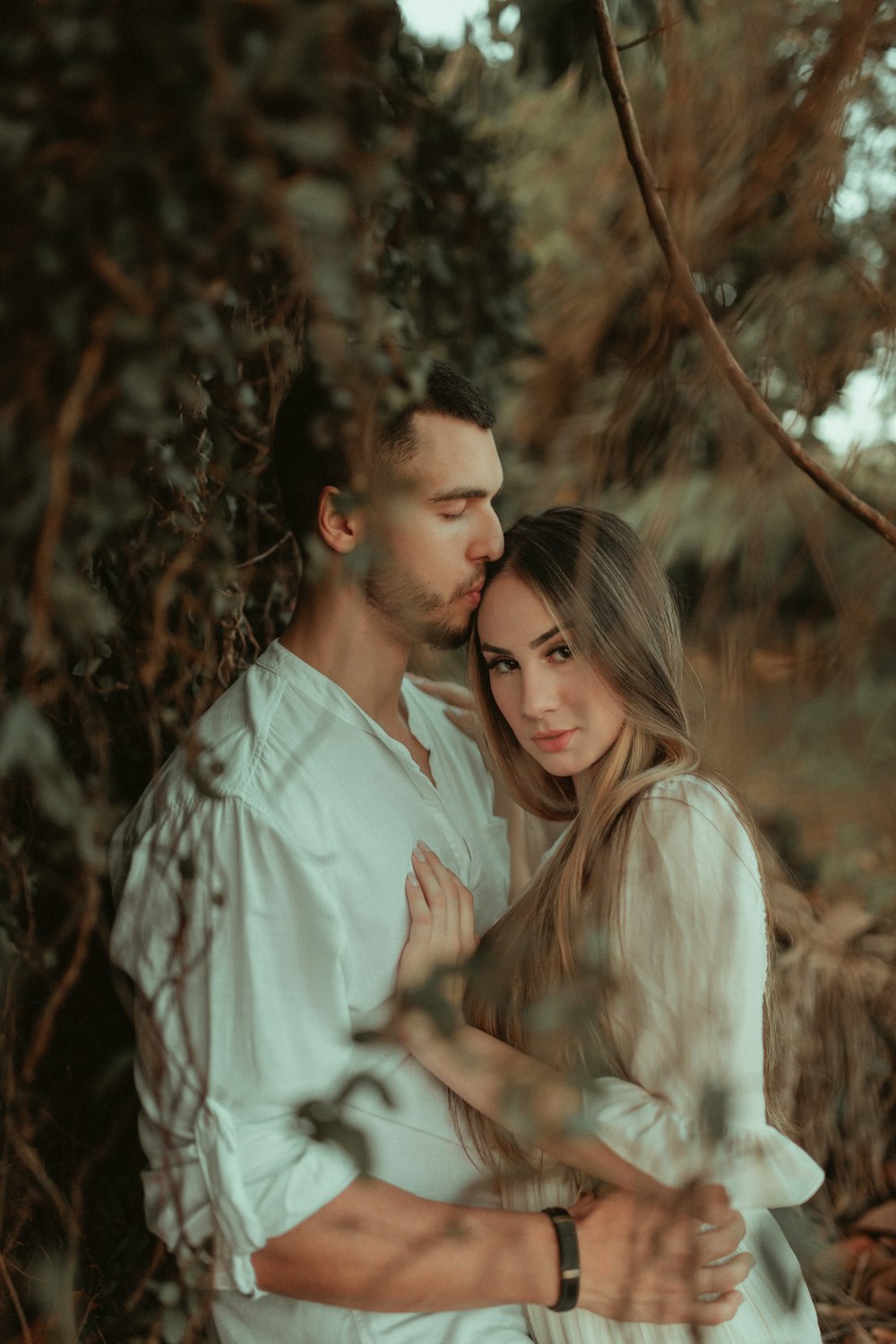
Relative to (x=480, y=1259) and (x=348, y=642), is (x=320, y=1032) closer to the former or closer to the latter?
(x=480, y=1259)

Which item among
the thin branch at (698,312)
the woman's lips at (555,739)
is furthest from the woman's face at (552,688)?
the thin branch at (698,312)

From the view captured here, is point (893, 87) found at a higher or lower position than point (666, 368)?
higher

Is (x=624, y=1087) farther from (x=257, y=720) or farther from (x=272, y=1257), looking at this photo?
(x=257, y=720)

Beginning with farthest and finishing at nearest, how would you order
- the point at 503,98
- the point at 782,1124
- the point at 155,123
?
the point at 503,98, the point at 782,1124, the point at 155,123

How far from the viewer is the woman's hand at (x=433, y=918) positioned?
1629mm

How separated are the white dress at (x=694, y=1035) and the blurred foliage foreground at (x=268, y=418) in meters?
0.17

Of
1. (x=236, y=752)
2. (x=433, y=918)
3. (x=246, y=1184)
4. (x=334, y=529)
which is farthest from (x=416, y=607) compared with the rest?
(x=246, y=1184)

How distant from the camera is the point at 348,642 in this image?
1.90 m

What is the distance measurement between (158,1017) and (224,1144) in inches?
7.8

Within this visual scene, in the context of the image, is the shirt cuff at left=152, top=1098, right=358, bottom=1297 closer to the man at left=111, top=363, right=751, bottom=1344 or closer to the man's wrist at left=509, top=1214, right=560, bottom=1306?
the man at left=111, top=363, right=751, bottom=1344

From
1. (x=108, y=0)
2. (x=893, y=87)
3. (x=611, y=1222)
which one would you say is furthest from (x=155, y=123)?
(x=611, y=1222)

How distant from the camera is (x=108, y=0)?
84cm

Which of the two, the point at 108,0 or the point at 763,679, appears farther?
the point at 763,679

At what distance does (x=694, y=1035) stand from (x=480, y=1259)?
44 cm
